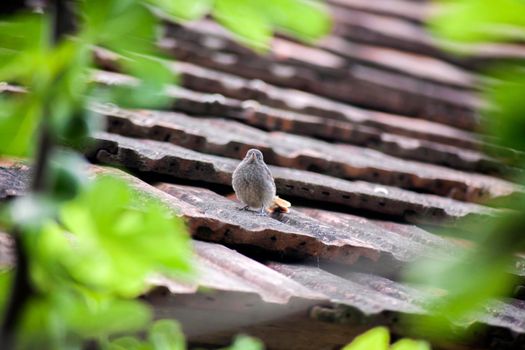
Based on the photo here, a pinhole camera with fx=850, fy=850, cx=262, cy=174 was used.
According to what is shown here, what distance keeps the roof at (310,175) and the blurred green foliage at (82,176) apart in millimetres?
278

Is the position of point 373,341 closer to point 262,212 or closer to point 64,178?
point 64,178

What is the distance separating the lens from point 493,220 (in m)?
0.77

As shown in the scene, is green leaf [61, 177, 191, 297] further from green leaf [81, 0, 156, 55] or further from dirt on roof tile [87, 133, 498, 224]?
dirt on roof tile [87, 133, 498, 224]

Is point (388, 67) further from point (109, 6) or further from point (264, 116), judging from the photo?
point (109, 6)

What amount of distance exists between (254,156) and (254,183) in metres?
0.24

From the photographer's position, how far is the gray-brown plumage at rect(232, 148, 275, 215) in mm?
2703

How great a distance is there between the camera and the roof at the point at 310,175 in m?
1.84

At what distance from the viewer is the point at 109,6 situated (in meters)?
0.95

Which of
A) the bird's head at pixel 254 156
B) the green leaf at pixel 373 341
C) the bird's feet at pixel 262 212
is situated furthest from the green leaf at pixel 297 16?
the bird's head at pixel 254 156

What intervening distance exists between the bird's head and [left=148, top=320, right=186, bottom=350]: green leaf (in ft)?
5.76

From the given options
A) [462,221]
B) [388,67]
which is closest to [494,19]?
[462,221]

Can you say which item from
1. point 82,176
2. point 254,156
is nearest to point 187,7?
point 82,176

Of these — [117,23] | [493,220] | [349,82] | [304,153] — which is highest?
[117,23]

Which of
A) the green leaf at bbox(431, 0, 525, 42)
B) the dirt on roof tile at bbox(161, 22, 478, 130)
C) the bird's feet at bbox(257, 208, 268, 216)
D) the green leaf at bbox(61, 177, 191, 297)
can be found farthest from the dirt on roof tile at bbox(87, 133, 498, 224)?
the green leaf at bbox(431, 0, 525, 42)
